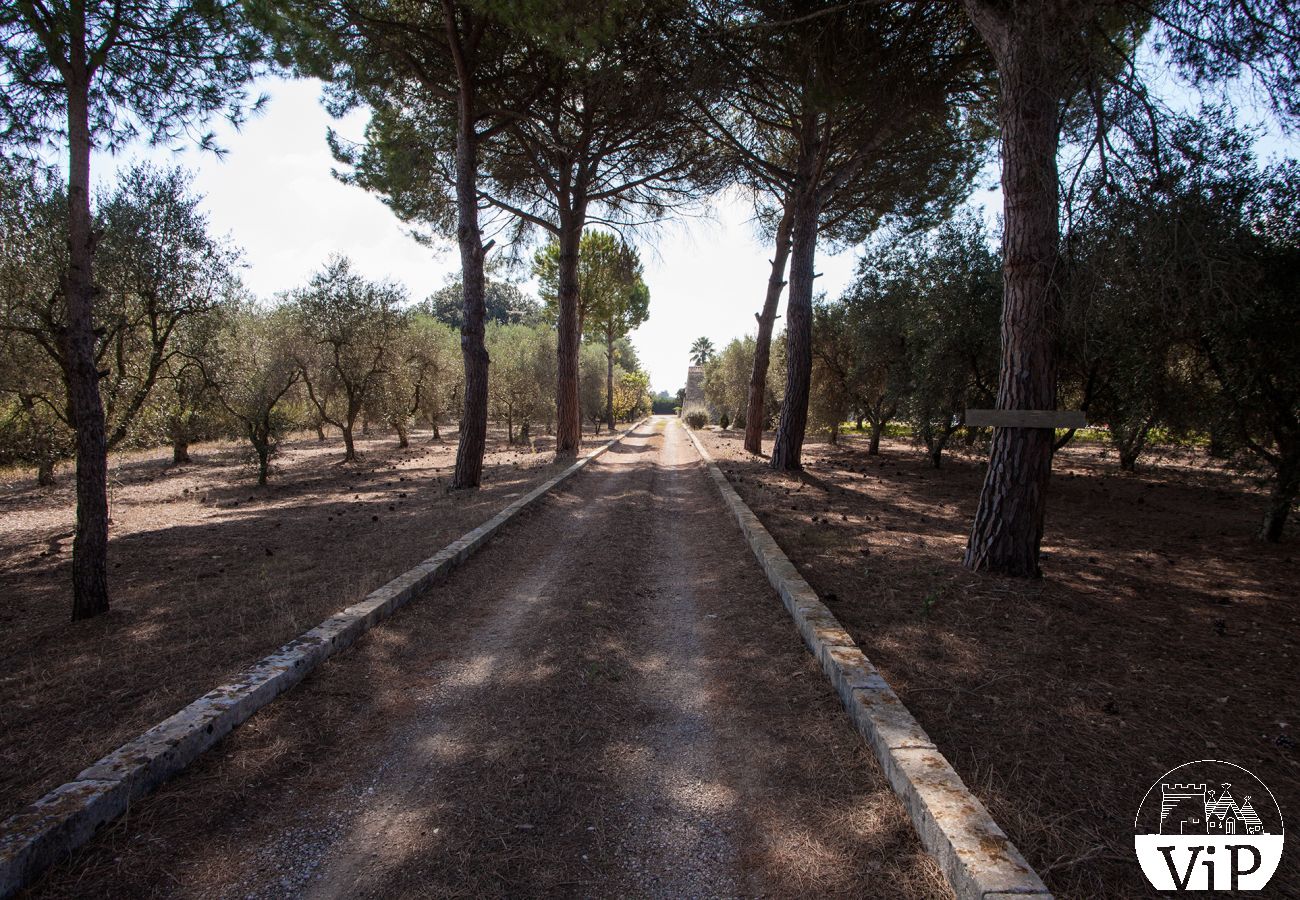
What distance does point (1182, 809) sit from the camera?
7.95 feet

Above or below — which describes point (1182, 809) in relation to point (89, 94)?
below

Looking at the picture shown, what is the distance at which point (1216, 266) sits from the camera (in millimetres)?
4613

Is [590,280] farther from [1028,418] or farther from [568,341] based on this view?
[1028,418]

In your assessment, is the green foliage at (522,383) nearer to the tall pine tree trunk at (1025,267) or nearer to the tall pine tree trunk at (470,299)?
the tall pine tree trunk at (470,299)

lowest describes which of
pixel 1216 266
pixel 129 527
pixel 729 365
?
pixel 129 527

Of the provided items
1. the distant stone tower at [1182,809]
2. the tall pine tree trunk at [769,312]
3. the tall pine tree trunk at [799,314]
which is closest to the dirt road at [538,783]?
the distant stone tower at [1182,809]

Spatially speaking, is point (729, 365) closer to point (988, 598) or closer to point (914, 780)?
point (988, 598)

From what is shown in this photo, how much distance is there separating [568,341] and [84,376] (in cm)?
1195

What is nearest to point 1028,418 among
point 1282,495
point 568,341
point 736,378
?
point 1282,495

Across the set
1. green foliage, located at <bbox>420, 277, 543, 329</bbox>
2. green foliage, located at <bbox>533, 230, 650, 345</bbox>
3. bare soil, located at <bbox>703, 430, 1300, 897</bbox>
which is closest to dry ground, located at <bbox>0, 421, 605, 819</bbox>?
bare soil, located at <bbox>703, 430, 1300, 897</bbox>

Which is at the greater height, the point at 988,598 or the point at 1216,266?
the point at 1216,266

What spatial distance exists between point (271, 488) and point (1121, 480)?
20.6 m

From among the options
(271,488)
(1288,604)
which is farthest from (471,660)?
(271,488)

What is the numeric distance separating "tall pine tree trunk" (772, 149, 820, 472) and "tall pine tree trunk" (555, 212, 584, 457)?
19.2ft
